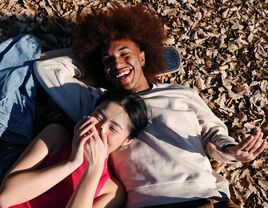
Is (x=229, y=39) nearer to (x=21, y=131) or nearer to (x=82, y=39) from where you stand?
(x=82, y=39)

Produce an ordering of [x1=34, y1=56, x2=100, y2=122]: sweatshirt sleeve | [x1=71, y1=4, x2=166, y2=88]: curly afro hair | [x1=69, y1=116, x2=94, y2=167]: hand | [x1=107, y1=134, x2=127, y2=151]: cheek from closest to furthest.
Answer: [x1=69, y1=116, x2=94, y2=167]: hand < [x1=107, y1=134, x2=127, y2=151]: cheek < [x1=34, y1=56, x2=100, y2=122]: sweatshirt sleeve < [x1=71, y1=4, x2=166, y2=88]: curly afro hair

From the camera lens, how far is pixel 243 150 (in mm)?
4078

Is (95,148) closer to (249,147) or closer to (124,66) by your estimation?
(124,66)

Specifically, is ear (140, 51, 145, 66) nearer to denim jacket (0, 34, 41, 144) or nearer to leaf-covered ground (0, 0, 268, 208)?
leaf-covered ground (0, 0, 268, 208)

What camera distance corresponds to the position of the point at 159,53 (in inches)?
209

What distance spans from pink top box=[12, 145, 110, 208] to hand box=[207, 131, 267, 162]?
3.99 ft

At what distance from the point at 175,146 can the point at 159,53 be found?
1.35 meters

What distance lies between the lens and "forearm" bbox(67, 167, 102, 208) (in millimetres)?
3707

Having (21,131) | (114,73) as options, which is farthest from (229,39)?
(21,131)

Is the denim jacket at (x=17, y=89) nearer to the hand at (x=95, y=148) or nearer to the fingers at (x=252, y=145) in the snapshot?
the hand at (x=95, y=148)

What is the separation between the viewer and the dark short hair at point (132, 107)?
4.07m

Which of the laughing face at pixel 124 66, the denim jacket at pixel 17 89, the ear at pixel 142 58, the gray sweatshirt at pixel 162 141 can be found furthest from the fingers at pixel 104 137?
the ear at pixel 142 58

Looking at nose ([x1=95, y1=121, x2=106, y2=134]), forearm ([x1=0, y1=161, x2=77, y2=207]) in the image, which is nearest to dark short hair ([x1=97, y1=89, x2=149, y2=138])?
nose ([x1=95, y1=121, x2=106, y2=134])

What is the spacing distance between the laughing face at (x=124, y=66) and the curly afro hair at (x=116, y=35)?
7.6 inches
